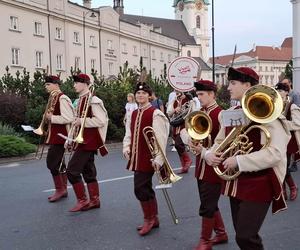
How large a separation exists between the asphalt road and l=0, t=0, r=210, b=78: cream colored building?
81.8 feet

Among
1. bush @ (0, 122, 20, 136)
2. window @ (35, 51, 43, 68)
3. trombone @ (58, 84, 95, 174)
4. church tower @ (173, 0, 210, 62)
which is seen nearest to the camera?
trombone @ (58, 84, 95, 174)

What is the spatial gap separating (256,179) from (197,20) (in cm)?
11026

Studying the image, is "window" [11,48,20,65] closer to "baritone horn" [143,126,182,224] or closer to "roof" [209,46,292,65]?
"baritone horn" [143,126,182,224]

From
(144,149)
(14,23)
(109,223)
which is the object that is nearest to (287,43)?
(14,23)

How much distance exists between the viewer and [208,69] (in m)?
99.1

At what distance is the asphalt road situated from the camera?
559cm

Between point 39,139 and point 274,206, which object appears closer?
point 274,206

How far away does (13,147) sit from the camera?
13.8 m

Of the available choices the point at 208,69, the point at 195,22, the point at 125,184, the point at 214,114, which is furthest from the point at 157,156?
the point at 195,22

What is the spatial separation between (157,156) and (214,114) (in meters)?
0.93

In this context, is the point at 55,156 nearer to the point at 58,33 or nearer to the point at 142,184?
the point at 142,184

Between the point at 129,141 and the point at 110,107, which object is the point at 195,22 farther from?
the point at 129,141

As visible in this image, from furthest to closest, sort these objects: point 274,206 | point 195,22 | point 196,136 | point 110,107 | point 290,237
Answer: point 195,22 < point 110,107 < point 290,237 < point 196,136 < point 274,206

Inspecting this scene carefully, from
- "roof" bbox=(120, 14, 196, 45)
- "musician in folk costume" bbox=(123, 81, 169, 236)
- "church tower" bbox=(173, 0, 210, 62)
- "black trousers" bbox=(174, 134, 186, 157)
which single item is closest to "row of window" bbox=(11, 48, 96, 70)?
"black trousers" bbox=(174, 134, 186, 157)
